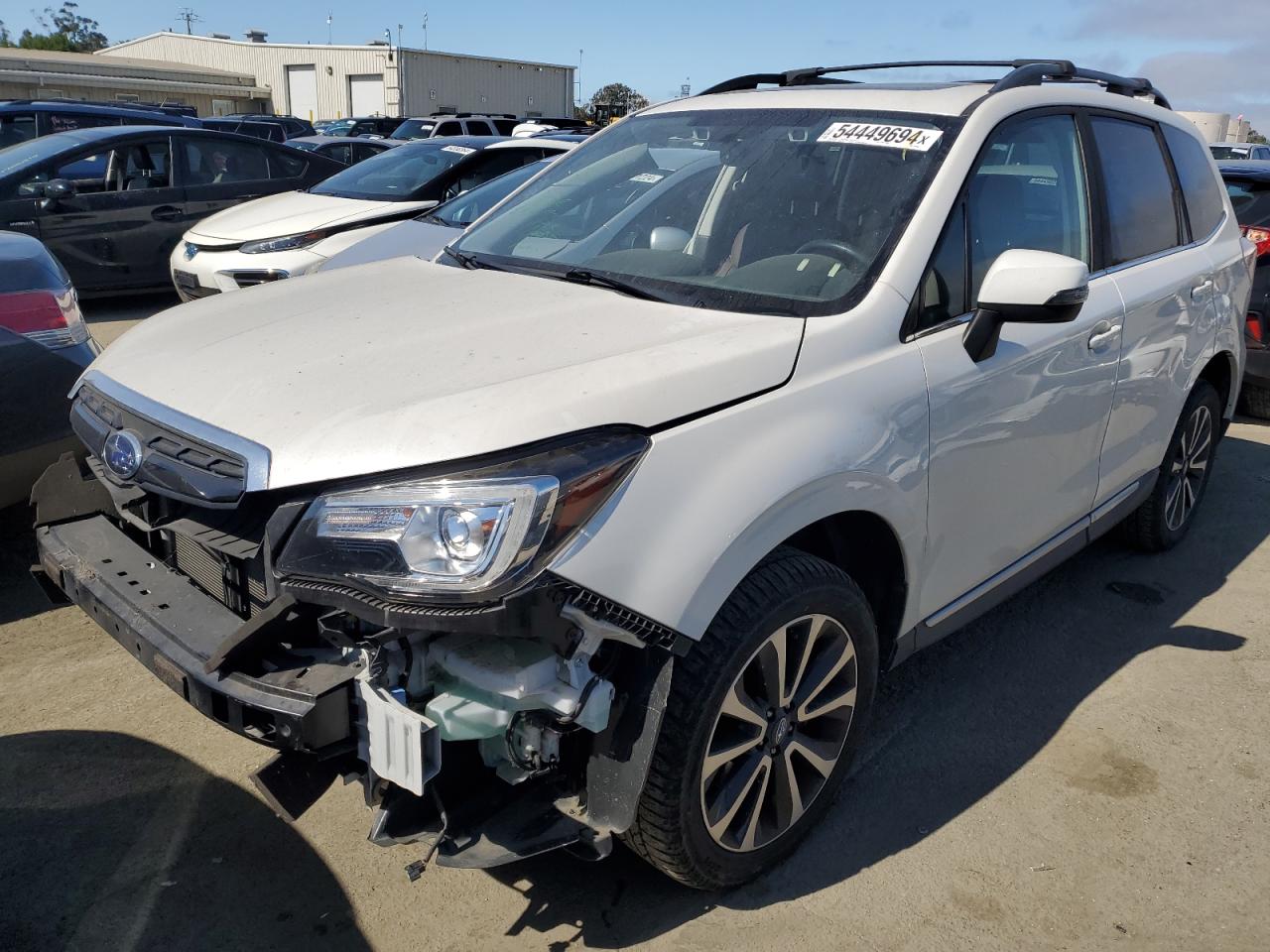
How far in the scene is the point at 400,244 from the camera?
22.1 feet

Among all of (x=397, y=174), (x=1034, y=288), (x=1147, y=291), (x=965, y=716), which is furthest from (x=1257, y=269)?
(x=397, y=174)

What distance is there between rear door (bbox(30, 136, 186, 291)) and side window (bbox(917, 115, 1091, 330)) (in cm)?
821

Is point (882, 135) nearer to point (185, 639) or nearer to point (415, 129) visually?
point (185, 639)

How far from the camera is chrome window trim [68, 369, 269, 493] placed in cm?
211

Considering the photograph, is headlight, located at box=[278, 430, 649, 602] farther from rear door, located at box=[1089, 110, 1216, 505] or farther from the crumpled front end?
rear door, located at box=[1089, 110, 1216, 505]

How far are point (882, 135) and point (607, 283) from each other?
90 cm

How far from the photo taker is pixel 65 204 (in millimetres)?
8852

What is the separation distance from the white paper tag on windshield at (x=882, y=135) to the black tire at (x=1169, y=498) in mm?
2109

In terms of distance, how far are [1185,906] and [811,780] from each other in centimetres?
97

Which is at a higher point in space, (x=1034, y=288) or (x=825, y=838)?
(x=1034, y=288)

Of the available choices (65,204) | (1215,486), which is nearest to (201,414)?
(1215,486)

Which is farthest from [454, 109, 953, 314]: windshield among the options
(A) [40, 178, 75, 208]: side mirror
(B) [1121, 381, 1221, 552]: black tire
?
(A) [40, 178, 75, 208]: side mirror

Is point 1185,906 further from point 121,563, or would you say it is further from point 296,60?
point 296,60

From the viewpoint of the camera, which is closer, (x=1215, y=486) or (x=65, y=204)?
(x=1215, y=486)
